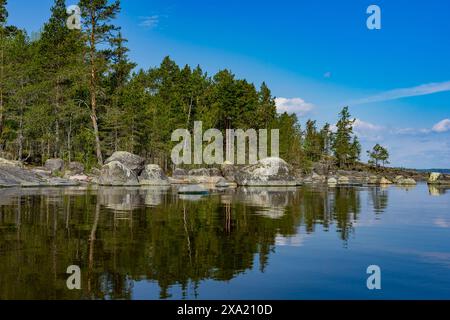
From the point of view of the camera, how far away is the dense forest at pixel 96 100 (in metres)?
50.2

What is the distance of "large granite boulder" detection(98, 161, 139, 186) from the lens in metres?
40.1

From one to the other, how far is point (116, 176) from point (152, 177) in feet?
19.7

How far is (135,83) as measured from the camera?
235 ft

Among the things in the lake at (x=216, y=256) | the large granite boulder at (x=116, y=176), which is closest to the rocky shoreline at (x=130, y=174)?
the large granite boulder at (x=116, y=176)

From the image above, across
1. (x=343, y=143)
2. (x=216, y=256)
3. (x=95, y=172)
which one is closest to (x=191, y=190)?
(x=216, y=256)

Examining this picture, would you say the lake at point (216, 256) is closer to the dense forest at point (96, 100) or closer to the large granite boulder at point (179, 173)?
the dense forest at point (96, 100)

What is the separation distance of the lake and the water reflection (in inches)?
0.8

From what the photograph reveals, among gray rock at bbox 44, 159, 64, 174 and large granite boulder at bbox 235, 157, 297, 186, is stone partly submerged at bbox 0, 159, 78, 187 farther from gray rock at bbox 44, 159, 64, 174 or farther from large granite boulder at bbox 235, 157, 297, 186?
large granite boulder at bbox 235, 157, 297, 186

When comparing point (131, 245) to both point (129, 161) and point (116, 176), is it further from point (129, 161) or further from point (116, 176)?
point (129, 161)

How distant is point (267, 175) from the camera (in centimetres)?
4819

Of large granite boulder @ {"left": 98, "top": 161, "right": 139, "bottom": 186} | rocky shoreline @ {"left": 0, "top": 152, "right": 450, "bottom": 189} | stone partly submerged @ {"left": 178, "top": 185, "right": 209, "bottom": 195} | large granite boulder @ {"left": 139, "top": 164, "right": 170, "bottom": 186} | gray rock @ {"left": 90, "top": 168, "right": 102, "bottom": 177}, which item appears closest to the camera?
stone partly submerged @ {"left": 178, "top": 185, "right": 209, "bottom": 195}

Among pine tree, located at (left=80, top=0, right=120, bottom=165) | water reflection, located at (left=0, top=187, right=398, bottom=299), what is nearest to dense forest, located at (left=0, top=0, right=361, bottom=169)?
pine tree, located at (left=80, top=0, right=120, bottom=165)

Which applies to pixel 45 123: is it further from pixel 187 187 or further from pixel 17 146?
pixel 187 187

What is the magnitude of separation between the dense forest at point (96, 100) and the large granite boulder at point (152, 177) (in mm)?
5952
